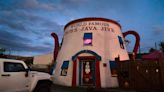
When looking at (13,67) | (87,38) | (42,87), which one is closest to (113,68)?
(87,38)

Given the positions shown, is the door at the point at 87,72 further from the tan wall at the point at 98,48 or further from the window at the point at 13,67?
the window at the point at 13,67

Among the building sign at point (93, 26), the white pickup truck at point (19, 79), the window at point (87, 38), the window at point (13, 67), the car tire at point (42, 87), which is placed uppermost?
the building sign at point (93, 26)

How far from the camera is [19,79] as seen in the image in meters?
8.45

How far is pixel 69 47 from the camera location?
20516 millimetres

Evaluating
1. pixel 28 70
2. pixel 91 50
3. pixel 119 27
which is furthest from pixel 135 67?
pixel 28 70

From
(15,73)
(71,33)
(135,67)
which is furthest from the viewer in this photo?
(71,33)

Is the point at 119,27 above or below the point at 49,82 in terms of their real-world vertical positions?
above

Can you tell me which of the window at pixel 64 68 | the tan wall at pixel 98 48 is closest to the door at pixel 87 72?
the tan wall at pixel 98 48

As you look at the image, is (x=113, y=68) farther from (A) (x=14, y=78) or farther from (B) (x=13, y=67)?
(A) (x=14, y=78)

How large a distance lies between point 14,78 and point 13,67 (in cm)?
56

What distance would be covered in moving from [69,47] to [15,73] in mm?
12336

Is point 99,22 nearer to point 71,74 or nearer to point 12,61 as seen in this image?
point 71,74

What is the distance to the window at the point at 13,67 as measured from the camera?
8180mm

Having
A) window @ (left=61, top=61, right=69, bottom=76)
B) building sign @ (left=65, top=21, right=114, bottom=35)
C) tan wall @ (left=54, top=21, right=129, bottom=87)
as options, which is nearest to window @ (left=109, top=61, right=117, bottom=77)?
tan wall @ (left=54, top=21, right=129, bottom=87)
